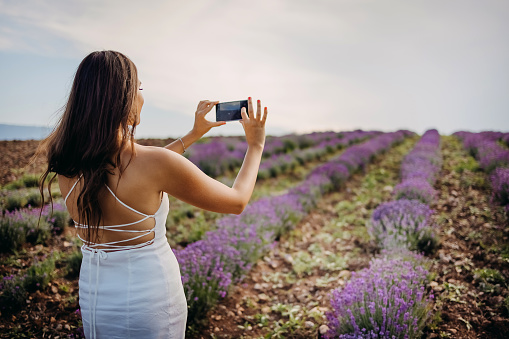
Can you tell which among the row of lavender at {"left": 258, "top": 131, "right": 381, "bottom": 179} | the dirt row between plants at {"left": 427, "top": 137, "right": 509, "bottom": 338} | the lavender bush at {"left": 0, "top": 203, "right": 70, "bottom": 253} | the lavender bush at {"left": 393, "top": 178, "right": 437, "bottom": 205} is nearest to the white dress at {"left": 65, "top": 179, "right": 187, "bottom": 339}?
the dirt row between plants at {"left": 427, "top": 137, "right": 509, "bottom": 338}

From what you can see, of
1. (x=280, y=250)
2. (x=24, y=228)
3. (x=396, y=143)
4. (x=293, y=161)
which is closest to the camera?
(x=24, y=228)

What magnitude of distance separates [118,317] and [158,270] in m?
0.27

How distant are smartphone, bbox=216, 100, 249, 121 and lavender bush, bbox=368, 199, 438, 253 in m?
3.09

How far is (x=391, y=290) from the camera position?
279 centimetres

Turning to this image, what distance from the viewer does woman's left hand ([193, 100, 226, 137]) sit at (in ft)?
6.66

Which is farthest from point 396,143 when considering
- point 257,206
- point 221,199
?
point 221,199

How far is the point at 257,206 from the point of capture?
5496mm

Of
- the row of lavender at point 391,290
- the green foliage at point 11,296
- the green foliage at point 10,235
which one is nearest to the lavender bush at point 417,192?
the row of lavender at point 391,290

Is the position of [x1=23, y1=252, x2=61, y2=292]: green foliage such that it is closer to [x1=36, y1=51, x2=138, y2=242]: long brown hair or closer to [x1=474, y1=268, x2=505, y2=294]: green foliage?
[x1=36, y1=51, x2=138, y2=242]: long brown hair

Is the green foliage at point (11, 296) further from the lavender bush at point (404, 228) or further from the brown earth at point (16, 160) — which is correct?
the lavender bush at point (404, 228)

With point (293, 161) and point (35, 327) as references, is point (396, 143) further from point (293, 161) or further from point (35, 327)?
point (35, 327)

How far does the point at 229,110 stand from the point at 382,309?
6.35 feet

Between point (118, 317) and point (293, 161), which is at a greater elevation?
point (293, 161)

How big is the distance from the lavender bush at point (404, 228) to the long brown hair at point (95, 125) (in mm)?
3627
